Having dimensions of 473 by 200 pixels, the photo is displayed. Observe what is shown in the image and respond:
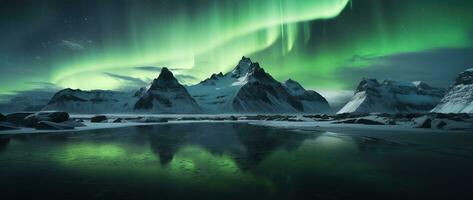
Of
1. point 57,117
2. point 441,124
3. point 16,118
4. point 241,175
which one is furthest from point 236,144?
point 16,118

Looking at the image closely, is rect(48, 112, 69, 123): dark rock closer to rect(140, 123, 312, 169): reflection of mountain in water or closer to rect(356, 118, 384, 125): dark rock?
rect(140, 123, 312, 169): reflection of mountain in water

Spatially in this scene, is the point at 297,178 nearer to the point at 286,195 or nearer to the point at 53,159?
the point at 286,195

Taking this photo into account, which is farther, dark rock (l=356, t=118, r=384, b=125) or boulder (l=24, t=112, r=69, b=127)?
dark rock (l=356, t=118, r=384, b=125)

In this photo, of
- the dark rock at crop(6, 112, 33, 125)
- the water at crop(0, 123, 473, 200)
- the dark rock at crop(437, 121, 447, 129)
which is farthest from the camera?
the dark rock at crop(6, 112, 33, 125)

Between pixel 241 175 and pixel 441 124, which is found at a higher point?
pixel 441 124

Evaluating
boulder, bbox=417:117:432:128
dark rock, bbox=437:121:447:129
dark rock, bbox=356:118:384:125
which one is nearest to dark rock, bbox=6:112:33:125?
dark rock, bbox=356:118:384:125

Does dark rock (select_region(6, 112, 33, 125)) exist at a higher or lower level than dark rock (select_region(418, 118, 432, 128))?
higher

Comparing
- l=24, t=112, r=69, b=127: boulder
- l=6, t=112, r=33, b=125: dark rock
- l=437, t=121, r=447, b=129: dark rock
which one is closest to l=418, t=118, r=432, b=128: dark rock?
l=437, t=121, r=447, b=129: dark rock

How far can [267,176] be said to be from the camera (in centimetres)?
1309

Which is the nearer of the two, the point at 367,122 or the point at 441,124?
the point at 441,124

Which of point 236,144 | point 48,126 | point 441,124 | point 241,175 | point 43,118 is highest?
point 43,118

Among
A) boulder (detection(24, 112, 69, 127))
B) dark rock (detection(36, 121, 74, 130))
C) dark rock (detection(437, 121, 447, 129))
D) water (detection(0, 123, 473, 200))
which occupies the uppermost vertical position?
boulder (detection(24, 112, 69, 127))

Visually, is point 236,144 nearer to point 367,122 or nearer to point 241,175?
point 241,175

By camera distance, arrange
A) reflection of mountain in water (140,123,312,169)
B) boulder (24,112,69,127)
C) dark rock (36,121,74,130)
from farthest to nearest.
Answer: boulder (24,112,69,127), dark rock (36,121,74,130), reflection of mountain in water (140,123,312,169)
